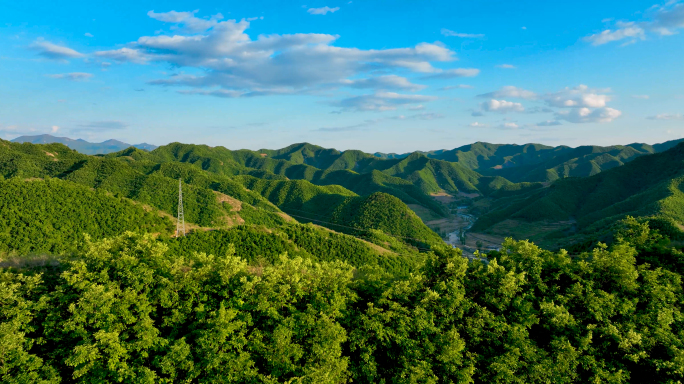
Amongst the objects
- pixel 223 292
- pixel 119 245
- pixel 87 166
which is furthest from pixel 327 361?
pixel 87 166

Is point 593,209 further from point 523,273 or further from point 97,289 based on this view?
point 97,289

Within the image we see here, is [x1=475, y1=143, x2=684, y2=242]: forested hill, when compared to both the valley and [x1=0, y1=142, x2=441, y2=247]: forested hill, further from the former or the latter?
the valley

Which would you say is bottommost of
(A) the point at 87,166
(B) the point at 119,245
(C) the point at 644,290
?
(C) the point at 644,290

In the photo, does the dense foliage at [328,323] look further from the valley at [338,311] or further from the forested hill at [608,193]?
the forested hill at [608,193]

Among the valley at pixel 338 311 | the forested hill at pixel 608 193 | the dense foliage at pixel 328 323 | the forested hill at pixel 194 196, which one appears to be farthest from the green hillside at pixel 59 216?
the forested hill at pixel 608 193

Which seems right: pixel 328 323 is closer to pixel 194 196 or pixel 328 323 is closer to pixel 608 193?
pixel 194 196

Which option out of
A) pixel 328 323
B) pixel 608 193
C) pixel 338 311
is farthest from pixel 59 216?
pixel 608 193
